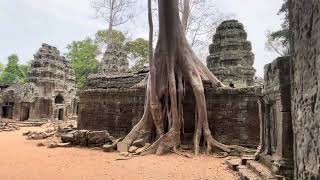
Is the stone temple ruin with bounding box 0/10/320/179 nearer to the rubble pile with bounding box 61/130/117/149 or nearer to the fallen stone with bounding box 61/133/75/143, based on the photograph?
the rubble pile with bounding box 61/130/117/149

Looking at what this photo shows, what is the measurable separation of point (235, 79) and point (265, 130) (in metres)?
10.3

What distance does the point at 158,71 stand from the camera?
919 cm

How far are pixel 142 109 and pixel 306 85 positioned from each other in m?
7.85

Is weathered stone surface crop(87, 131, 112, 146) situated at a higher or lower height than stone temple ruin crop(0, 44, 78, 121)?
lower

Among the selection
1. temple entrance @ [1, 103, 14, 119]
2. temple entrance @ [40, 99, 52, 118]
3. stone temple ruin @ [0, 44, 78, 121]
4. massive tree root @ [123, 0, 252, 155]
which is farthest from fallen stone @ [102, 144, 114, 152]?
temple entrance @ [1, 103, 14, 119]

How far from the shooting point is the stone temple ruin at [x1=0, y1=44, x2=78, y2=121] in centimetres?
2180

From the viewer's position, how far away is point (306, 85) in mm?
2588

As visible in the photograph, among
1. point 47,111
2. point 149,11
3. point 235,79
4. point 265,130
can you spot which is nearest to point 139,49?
point 47,111

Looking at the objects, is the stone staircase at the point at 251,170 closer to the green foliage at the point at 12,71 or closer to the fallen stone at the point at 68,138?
the fallen stone at the point at 68,138

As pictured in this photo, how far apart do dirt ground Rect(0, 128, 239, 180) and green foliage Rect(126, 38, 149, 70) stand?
21.8m

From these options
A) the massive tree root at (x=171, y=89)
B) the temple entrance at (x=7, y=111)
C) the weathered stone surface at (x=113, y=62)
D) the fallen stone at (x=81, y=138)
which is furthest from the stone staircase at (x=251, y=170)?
the temple entrance at (x=7, y=111)

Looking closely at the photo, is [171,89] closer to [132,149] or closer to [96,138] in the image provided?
[132,149]

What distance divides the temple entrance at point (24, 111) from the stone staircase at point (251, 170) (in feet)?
62.8

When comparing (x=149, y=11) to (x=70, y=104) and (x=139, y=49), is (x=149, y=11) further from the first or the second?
(x=139, y=49)
